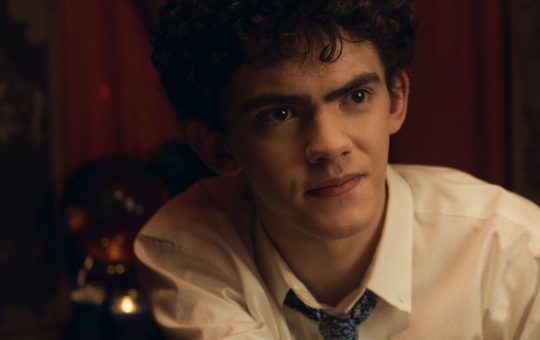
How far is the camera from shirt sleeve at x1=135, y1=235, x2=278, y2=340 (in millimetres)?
1565

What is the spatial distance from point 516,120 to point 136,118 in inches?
59.7

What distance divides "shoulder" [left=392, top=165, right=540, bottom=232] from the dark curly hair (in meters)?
0.23

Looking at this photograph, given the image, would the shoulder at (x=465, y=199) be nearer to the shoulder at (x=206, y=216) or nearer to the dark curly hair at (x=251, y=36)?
the dark curly hair at (x=251, y=36)

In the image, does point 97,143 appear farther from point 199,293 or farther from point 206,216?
point 199,293

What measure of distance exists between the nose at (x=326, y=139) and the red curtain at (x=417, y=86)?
1159mm

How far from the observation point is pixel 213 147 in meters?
1.76

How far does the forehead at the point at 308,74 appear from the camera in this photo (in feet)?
4.70

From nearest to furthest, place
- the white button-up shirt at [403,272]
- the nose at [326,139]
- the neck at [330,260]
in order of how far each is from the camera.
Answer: the nose at [326,139] < the white button-up shirt at [403,272] < the neck at [330,260]

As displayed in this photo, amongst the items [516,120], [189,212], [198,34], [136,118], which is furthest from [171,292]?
[136,118]

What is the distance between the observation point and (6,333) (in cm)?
328

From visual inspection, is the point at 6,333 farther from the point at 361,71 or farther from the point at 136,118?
the point at 361,71

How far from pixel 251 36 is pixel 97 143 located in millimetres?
1922

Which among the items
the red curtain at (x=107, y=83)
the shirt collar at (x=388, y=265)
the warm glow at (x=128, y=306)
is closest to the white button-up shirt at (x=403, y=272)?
the shirt collar at (x=388, y=265)

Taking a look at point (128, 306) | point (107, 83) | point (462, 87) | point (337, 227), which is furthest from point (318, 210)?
point (107, 83)
